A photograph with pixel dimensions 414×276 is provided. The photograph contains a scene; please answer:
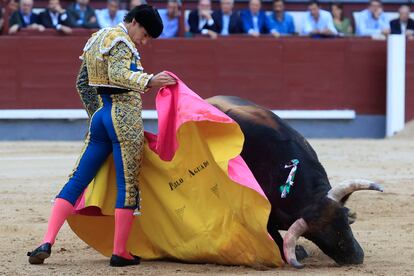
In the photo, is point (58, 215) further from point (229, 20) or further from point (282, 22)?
point (282, 22)

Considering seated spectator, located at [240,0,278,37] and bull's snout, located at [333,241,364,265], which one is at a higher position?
seated spectator, located at [240,0,278,37]

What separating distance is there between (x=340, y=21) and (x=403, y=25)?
738 millimetres

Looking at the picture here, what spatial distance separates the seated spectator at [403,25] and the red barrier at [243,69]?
40 cm

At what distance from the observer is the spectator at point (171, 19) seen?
10.5 meters

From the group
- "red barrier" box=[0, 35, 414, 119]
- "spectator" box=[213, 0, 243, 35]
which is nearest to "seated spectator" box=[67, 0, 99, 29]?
"red barrier" box=[0, 35, 414, 119]

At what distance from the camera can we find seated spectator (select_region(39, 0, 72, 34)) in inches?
406

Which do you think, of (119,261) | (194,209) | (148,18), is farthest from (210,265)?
(148,18)

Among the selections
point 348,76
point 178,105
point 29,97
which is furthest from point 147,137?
point 348,76

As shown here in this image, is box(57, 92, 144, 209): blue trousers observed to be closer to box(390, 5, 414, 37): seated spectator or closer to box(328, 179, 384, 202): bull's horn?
box(328, 179, 384, 202): bull's horn

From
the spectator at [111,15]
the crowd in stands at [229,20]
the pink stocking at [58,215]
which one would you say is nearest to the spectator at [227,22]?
the crowd in stands at [229,20]

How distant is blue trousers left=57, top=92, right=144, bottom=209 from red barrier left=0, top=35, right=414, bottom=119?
6249 millimetres

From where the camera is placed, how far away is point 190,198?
4406 mm

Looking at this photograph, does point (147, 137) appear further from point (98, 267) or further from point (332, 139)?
point (332, 139)

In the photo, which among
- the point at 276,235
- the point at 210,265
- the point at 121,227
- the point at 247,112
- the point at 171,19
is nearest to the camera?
the point at 121,227
